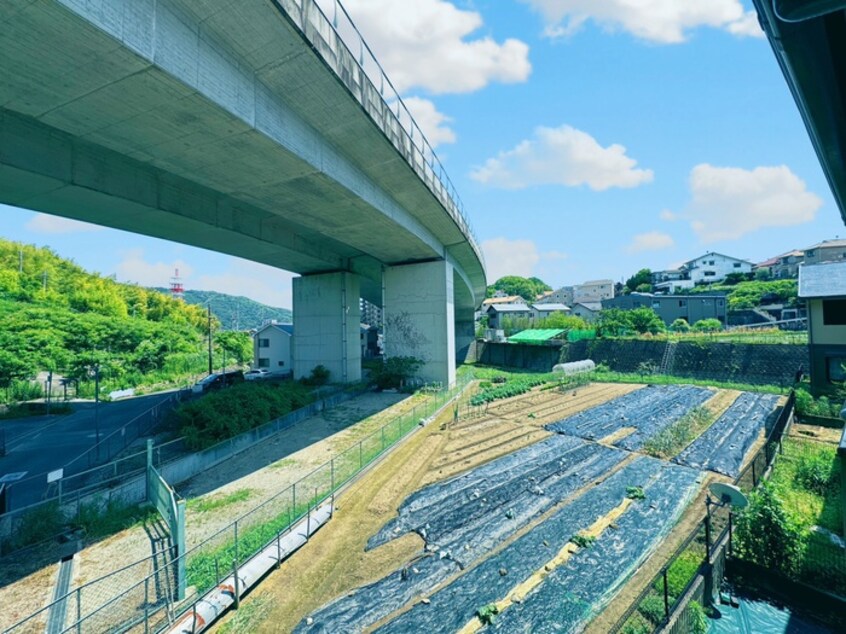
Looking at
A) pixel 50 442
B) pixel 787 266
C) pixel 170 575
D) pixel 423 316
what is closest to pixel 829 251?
pixel 787 266

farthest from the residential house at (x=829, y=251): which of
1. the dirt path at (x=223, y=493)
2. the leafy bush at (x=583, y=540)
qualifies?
the leafy bush at (x=583, y=540)

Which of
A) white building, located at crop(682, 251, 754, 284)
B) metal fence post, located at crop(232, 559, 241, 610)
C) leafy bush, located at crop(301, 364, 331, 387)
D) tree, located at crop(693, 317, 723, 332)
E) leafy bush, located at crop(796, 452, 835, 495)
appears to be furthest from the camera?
white building, located at crop(682, 251, 754, 284)

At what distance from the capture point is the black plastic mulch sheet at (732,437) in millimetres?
14258

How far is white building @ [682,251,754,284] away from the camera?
78188 mm

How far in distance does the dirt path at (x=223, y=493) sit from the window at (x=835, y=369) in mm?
24816

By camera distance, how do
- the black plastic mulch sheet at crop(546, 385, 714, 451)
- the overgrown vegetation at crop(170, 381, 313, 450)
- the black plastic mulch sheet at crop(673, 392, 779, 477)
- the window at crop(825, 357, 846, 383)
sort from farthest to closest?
the window at crop(825, 357, 846, 383)
the black plastic mulch sheet at crop(546, 385, 714, 451)
the overgrown vegetation at crop(170, 381, 313, 450)
the black plastic mulch sheet at crop(673, 392, 779, 477)

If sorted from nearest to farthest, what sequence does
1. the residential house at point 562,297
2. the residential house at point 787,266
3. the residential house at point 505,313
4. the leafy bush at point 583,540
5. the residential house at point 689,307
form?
the leafy bush at point 583,540 < the residential house at point 689,307 < the residential house at point 787,266 < the residential house at point 505,313 < the residential house at point 562,297

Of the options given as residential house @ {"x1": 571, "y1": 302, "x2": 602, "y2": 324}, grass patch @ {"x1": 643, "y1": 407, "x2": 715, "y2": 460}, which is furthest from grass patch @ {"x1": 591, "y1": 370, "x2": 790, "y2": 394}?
residential house @ {"x1": 571, "y1": 302, "x2": 602, "y2": 324}

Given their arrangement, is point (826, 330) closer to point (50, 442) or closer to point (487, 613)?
point (487, 613)

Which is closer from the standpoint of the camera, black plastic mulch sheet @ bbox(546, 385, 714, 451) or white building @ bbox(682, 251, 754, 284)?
black plastic mulch sheet @ bbox(546, 385, 714, 451)

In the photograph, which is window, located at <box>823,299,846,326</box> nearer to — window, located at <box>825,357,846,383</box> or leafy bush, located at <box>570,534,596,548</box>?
window, located at <box>825,357,846,383</box>

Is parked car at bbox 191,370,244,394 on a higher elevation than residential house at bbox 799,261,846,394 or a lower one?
lower

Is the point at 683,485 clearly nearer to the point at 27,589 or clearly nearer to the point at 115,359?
the point at 27,589

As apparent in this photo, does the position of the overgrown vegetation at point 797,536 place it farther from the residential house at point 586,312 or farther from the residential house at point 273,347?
the residential house at point 586,312
